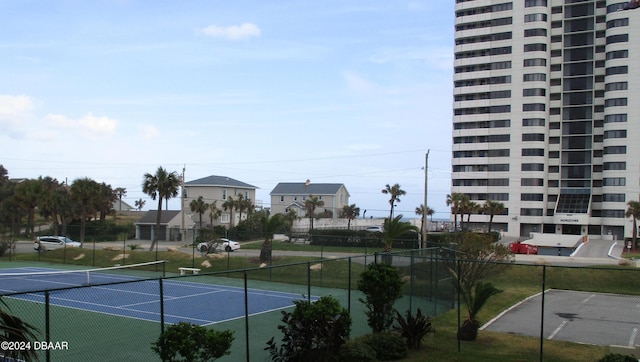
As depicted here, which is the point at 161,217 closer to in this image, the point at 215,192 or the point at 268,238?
the point at 215,192

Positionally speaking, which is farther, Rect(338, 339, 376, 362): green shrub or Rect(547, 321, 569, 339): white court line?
Rect(547, 321, 569, 339): white court line

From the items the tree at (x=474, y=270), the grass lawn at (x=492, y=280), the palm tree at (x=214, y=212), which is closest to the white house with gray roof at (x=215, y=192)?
the palm tree at (x=214, y=212)

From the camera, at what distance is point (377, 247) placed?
56344 mm

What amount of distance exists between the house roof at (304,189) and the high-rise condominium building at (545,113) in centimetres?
2524

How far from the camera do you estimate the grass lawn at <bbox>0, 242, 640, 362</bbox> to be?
54.3ft

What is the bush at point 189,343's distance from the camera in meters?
9.73

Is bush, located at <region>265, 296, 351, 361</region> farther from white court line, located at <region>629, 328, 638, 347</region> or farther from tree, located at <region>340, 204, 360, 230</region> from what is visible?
tree, located at <region>340, 204, 360, 230</region>

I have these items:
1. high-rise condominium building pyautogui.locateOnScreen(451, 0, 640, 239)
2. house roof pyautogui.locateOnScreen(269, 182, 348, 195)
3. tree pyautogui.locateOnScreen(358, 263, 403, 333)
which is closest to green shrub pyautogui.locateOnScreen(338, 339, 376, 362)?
tree pyautogui.locateOnScreen(358, 263, 403, 333)

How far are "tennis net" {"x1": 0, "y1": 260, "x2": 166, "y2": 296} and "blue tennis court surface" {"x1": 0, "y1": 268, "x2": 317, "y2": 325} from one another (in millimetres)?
358

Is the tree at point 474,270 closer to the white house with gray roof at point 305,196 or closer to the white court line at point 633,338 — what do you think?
the white court line at point 633,338

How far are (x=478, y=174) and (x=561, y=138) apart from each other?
47.3 ft

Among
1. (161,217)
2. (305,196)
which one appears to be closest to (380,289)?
(161,217)

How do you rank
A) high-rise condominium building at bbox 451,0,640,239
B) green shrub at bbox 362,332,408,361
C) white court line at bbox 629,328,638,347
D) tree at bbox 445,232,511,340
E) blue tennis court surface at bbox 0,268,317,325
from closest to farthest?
1. green shrub at bbox 362,332,408,361
2. tree at bbox 445,232,511,340
3. white court line at bbox 629,328,638,347
4. blue tennis court surface at bbox 0,268,317,325
5. high-rise condominium building at bbox 451,0,640,239

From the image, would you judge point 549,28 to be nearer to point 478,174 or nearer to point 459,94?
point 459,94
